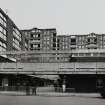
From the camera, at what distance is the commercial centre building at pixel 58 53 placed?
4747 cm

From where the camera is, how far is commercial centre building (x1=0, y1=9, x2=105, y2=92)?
47469mm

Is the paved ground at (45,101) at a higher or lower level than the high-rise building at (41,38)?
lower

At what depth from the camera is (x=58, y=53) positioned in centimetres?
6419

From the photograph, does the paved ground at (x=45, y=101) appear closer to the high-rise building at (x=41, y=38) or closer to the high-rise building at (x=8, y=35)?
the high-rise building at (x=8, y=35)

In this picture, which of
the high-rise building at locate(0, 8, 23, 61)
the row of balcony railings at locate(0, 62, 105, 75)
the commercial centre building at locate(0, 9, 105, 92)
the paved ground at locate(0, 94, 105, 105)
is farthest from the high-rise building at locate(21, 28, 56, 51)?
the paved ground at locate(0, 94, 105, 105)

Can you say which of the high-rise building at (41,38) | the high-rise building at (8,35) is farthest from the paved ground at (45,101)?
the high-rise building at (41,38)

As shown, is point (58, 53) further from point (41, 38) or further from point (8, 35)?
point (41, 38)

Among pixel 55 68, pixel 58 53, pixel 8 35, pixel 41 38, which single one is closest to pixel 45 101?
pixel 55 68

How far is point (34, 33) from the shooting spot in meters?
132

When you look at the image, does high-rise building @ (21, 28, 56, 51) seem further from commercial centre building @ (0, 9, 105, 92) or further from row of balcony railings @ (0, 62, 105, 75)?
row of balcony railings @ (0, 62, 105, 75)

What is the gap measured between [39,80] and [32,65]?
2432 cm

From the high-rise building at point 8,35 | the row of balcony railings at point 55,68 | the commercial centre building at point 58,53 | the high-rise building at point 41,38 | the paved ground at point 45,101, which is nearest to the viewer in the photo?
the paved ground at point 45,101

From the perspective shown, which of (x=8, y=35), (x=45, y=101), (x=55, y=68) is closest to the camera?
(x=45, y=101)

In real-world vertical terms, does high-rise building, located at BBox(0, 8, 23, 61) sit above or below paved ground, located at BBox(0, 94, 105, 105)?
above
